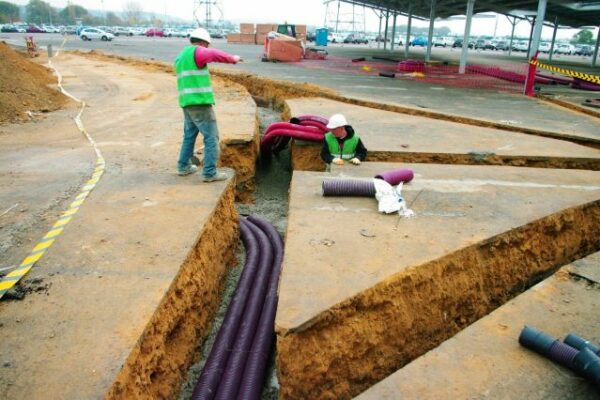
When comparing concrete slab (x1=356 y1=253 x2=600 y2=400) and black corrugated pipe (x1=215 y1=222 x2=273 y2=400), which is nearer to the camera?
concrete slab (x1=356 y1=253 x2=600 y2=400)

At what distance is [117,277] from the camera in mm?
3604

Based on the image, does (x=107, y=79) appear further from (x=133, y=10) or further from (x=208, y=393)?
(x=133, y=10)

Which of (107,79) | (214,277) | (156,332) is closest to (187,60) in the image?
(214,277)

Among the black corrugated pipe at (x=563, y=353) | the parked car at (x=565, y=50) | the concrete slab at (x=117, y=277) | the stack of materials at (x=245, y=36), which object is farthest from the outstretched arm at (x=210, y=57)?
the parked car at (x=565, y=50)

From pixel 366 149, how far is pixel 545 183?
7.87ft

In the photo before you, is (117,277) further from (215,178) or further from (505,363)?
(505,363)

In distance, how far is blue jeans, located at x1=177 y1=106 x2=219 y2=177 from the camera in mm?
5480

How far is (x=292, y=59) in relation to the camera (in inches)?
1032

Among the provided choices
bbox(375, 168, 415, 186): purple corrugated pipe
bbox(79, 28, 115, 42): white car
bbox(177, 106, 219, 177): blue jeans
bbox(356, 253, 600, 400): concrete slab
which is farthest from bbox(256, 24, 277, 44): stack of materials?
bbox(356, 253, 600, 400): concrete slab

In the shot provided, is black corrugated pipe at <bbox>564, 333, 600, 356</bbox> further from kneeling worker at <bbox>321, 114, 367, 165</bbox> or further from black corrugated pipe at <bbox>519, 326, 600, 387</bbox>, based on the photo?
kneeling worker at <bbox>321, 114, 367, 165</bbox>

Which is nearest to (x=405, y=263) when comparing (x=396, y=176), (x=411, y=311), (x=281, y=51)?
(x=411, y=311)

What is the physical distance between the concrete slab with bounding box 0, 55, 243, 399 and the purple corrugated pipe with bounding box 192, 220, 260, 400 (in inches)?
8.8

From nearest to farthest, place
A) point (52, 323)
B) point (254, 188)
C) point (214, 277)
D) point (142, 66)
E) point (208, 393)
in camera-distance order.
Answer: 1. point (52, 323)
2. point (208, 393)
3. point (214, 277)
4. point (254, 188)
5. point (142, 66)

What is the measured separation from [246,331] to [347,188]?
1.92m
